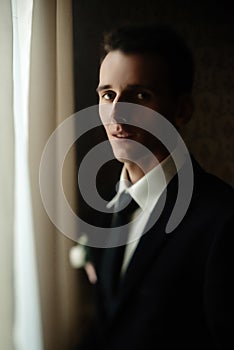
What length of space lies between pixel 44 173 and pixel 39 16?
35cm

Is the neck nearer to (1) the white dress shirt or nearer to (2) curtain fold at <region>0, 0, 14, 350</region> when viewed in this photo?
(1) the white dress shirt

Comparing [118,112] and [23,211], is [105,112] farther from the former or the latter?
[23,211]

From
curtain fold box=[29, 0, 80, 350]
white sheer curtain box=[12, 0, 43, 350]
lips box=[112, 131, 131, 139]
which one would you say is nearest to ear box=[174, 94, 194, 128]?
lips box=[112, 131, 131, 139]

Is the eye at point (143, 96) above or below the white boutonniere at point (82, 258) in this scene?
above

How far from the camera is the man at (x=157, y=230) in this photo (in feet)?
→ 2.87

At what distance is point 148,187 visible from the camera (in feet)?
3.09

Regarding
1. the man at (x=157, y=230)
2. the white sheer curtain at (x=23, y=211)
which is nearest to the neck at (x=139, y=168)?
the man at (x=157, y=230)

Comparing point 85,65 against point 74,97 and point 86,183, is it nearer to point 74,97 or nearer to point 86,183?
point 74,97

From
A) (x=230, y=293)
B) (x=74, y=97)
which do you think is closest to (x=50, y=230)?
(x=74, y=97)

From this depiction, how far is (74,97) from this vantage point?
3.16ft

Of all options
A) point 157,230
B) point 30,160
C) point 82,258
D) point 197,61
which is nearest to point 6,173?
point 30,160

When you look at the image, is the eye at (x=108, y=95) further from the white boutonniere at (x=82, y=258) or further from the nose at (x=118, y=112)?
the white boutonniere at (x=82, y=258)

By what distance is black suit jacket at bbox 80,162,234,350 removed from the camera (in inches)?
34.2

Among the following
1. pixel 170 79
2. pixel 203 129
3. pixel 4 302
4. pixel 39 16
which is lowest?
pixel 4 302
